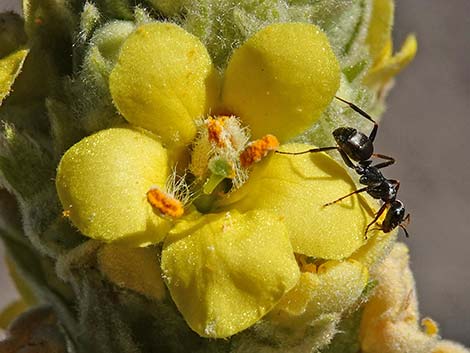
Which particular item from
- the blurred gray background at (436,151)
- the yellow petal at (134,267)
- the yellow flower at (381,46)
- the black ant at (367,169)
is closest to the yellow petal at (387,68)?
the yellow flower at (381,46)

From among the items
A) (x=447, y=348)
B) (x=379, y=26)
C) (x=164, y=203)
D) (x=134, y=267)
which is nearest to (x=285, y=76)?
(x=164, y=203)

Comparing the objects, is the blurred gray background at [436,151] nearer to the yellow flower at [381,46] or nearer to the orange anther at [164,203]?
the yellow flower at [381,46]

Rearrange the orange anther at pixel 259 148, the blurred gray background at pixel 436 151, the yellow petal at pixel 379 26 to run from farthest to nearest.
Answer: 1. the blurred gray background at pixel 436 151
2. the yellow petal at pixel 379 26
3. the orange anther at pixel 259 148

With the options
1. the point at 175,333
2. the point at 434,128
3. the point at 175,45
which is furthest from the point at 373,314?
the point at 434,128

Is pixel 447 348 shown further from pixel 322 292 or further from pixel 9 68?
pixel 9 68

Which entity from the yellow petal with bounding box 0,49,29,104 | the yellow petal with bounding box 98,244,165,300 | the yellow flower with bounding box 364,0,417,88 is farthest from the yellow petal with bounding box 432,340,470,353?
the yellow petal with bounding box 0,49,29,104

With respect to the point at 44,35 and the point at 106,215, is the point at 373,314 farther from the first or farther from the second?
the point at 44,35
